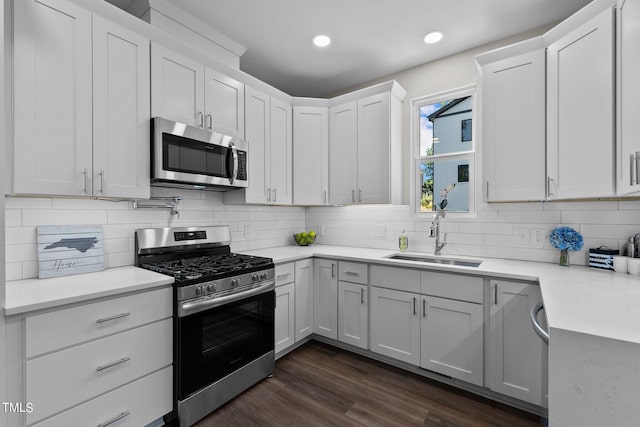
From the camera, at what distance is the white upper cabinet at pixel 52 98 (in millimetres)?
1526

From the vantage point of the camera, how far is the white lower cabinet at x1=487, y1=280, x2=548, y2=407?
1912mm

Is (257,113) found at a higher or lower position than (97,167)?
higher

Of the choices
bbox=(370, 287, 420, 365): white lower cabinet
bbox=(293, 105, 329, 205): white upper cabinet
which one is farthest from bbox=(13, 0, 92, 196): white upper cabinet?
bbox=(370, 287, 420, 365): white lower cabinet

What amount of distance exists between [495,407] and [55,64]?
343 cm

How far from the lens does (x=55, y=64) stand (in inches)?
64.2

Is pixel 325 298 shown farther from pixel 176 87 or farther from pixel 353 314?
pixel 176 87

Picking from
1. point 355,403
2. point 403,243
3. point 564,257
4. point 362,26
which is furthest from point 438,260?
point 362,26

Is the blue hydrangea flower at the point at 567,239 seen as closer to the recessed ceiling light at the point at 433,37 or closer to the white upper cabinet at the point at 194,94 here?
the recessed ceiling light at the point at 433,37

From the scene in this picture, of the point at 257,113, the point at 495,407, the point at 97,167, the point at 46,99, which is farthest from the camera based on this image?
the point at 257,113

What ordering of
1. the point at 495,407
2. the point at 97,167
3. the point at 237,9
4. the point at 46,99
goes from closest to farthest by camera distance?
1. the point at 46,99
2. the point at 97,167
3. the point at 495,407
4. the point at 237,9

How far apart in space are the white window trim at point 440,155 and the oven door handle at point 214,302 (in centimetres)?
172

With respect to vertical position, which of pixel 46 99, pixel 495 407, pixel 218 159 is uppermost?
pixel 46 99

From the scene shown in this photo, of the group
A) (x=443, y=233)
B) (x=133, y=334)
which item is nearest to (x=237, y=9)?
(x=133, y=334)

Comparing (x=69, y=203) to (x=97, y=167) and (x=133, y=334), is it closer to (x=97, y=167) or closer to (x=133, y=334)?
(x=97, y=167)
